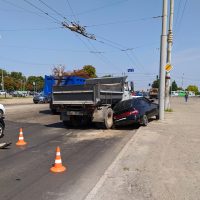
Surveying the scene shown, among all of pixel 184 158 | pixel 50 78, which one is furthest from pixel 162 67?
pixel 184 158

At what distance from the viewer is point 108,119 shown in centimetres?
1498

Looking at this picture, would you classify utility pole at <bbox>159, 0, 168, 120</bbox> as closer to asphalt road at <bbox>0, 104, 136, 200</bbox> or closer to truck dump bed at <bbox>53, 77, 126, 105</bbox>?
truck dump bed at <bbox>53, 77, 126, 105</bbox>

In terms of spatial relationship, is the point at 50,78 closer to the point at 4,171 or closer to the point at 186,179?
the point at 4,171

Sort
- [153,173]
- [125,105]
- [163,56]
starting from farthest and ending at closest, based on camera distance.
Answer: [163,56] → [125,105] → [153,173]

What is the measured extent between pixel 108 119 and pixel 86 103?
4.65ft

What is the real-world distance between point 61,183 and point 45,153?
9.94 ft

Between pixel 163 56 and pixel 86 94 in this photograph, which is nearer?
pixel 86 94

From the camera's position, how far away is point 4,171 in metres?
7.16

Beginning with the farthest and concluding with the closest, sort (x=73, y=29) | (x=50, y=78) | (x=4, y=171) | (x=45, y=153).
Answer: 1. (x=50, y=78)
2. (x=73, y=29)
3. (x=45, y=153)
4. (x=4, y=171)

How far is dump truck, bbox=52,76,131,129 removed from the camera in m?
14.2

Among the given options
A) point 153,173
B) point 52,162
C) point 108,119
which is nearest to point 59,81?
point 108,119

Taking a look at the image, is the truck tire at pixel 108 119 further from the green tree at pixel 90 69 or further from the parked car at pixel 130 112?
the green tree at pixel 90 69

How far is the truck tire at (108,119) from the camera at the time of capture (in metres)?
14.7

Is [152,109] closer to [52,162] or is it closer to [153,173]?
[52,162]
